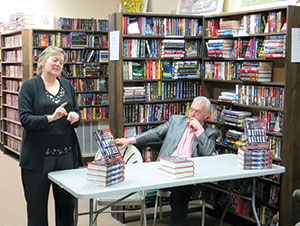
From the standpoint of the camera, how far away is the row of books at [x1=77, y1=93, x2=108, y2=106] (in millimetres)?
7420

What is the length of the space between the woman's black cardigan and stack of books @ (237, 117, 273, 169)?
149cm

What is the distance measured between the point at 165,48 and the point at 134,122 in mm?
850

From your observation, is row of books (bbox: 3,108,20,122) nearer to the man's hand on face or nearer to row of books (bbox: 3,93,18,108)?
row of books (bbox: 3,93,18,108)

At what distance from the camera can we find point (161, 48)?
4.87 metres

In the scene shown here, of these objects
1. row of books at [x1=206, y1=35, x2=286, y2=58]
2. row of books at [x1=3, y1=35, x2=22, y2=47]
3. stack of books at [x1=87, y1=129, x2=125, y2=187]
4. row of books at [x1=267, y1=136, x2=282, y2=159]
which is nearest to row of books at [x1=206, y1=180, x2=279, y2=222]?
row of books at [x1=267, y1=136, x2=282, y2=159]

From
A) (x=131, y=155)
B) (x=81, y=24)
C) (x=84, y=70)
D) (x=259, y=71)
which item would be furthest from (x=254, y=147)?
(x=81, y=24)

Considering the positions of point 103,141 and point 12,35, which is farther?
point 12,35

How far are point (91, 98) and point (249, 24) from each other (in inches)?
146

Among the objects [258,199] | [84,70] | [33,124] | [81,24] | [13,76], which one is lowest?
[258,199]

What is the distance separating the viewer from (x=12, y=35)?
8031mm

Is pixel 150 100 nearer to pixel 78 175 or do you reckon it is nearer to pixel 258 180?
pixel 258 180

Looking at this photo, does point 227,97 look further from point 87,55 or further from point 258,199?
point 87,55

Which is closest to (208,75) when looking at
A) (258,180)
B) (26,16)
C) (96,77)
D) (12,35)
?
(258,180)

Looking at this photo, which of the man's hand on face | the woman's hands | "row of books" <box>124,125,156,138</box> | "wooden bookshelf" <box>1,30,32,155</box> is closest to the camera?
the woman's hands
